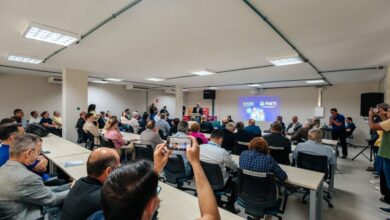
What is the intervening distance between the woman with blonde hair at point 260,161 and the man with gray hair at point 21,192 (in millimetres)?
1929

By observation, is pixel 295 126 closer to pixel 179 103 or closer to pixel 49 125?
pixel 179 103

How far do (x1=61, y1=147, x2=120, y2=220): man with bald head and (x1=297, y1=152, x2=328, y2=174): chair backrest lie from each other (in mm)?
3034

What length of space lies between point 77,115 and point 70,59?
2.11 m

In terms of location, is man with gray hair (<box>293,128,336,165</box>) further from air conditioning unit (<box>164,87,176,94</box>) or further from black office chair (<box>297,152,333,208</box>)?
air conditioning unit (<box>164,87,176,94</box>)

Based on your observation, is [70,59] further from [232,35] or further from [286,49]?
[286,49]

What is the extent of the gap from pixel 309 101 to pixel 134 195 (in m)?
10.9

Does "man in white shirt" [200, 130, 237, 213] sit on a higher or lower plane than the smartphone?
lower

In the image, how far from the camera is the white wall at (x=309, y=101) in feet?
28.5

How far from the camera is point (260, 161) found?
234 centimetres

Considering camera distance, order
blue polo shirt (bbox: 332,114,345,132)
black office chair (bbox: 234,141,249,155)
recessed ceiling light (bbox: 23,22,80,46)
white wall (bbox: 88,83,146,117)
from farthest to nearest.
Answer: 1. white wall (bbox: 88,83,146,117)
2. blue polo shirt (bbox: 332,114,345,132)
3. black office chair (bbox: 234,141,249,155)
4. recessed ceiling light (bbox: 23,22,80,46)

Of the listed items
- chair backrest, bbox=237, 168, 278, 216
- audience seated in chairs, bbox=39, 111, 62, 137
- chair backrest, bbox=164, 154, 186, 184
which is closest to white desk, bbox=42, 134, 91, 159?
chair backrest, bbox=164, 154, 186, 184

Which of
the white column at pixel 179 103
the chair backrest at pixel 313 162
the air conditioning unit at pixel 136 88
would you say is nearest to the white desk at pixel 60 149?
the chair backrest at pixel 313 162

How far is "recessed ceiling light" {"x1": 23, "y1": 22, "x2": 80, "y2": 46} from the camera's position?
2.95 meters

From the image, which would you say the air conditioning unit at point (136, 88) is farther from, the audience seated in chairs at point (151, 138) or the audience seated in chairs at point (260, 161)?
the audience seated in chairs at point (260, 161)
